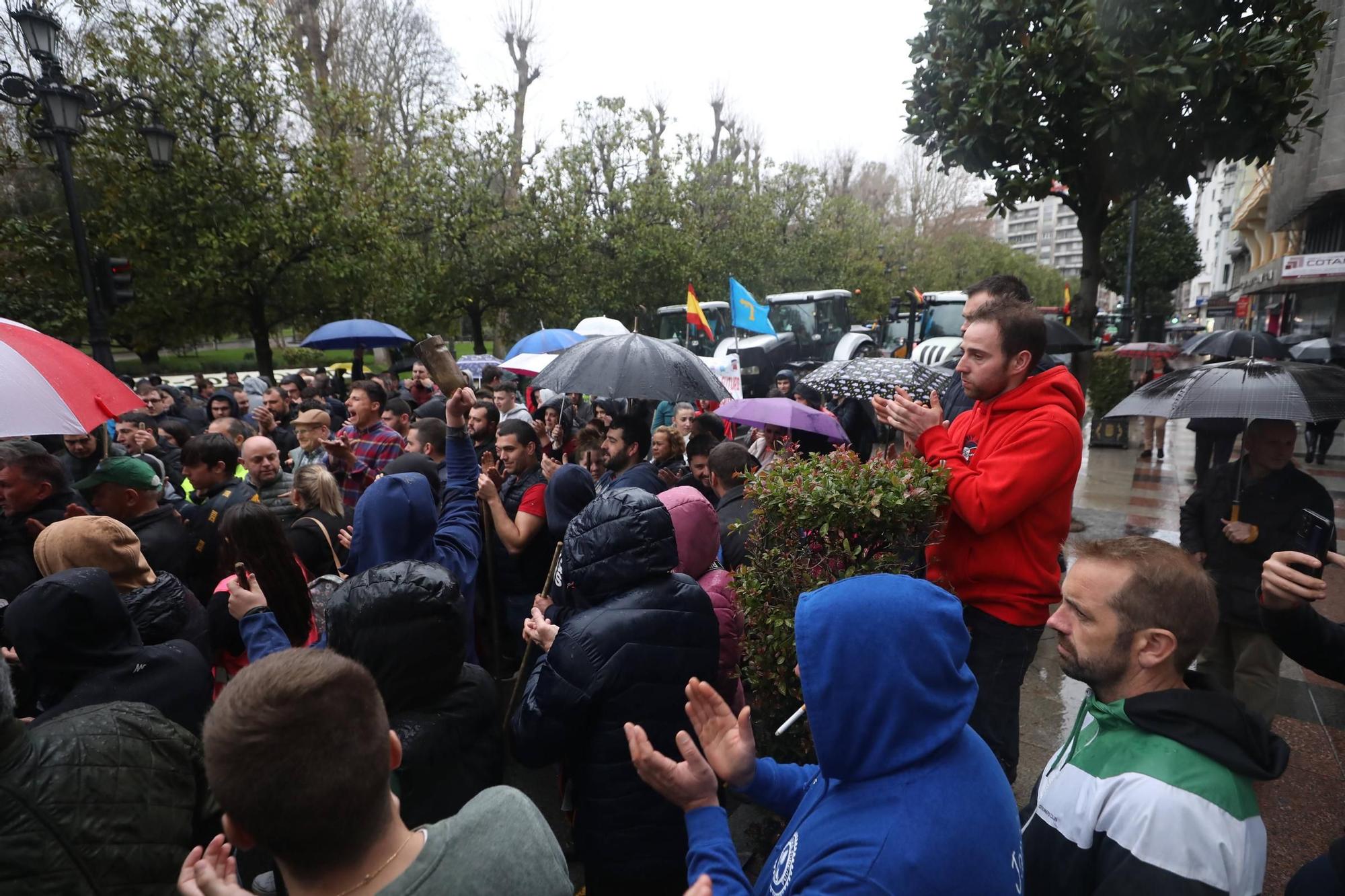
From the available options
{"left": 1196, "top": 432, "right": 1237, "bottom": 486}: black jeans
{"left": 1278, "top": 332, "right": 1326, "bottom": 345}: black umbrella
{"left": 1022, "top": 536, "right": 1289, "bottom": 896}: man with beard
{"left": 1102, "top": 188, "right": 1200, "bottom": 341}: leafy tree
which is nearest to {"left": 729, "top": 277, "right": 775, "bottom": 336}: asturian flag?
{"left": 1196, "top": 432, "right": 1237, "bottom": 486}: black jeans

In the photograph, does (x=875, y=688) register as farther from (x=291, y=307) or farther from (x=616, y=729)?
(x=291, y=307)

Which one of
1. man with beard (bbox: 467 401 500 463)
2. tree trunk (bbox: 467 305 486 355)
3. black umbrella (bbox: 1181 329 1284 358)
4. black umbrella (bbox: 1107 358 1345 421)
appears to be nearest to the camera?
black umbrella (bbox: 1107 358 1345 421)

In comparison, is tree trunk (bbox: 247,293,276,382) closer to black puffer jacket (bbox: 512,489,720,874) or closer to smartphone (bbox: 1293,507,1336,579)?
black puffer jacket (bbox: 512,489,720,874)

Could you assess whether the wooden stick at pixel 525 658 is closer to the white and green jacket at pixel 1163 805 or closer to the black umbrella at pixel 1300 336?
the white and green jacket at pixel 1163 805

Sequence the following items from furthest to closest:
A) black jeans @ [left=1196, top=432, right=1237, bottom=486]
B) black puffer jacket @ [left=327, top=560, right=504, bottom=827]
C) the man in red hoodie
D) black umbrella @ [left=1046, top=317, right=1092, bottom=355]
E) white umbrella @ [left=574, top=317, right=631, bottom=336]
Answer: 1. white umbrella @ [left=574, top=317, right=631, bottom=336]
2. black umbrella @ [left=1046, top=317, right=1092, bottom=355]
3. black jeans @ [left=1196, top=432, right=1237, bottom=486]
4. the man in red hoodie
5. black puffer jacket @ [left=327, top=560, right=504, bottom=827]

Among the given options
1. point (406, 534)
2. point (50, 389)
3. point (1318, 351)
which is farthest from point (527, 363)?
point (1318, 351)

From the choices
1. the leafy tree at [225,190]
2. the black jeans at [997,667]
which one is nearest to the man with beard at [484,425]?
the black jeans at [997,667]

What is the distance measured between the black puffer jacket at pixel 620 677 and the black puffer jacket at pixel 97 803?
84 cm

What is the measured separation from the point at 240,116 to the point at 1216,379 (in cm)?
1570

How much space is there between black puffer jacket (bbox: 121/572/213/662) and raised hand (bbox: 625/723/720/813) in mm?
1697

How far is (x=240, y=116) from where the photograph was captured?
13531 mm

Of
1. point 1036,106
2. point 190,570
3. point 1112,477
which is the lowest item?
point 1112,477

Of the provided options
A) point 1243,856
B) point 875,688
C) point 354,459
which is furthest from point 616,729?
point 354,459

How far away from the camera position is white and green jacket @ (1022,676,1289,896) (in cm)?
142
